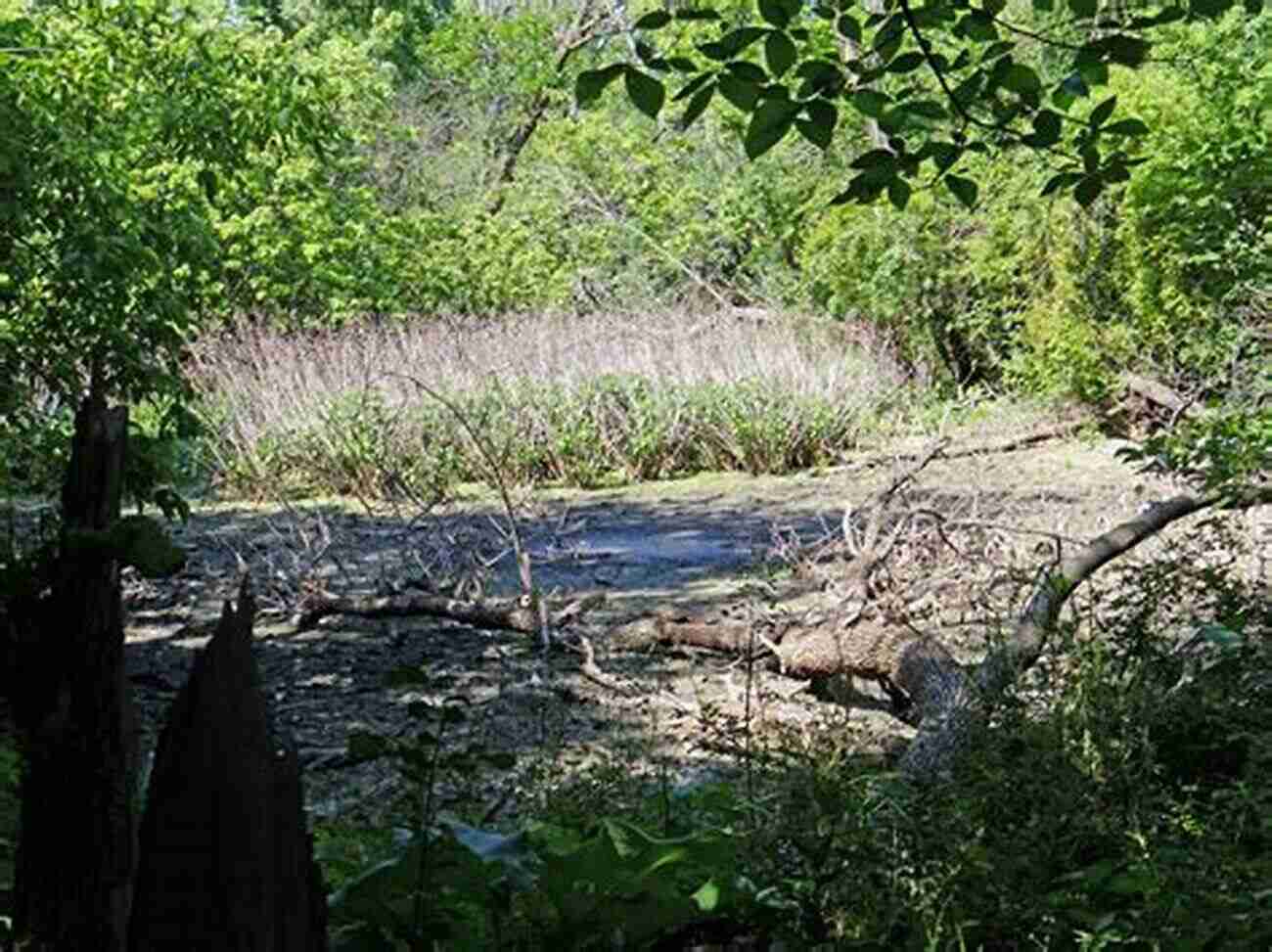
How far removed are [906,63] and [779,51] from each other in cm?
41

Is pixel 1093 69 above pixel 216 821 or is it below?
above

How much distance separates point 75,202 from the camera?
7684 mm

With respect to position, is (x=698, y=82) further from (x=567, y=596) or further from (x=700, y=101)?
(x=567, y=596)

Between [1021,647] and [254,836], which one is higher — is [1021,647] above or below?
below

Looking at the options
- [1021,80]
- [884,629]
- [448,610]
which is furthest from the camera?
[448,610]

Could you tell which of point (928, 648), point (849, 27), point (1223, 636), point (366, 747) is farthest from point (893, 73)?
point (928, 648)

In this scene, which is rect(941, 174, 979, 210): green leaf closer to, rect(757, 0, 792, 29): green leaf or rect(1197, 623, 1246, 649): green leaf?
rect(757, 0, 792, 29): green leaf

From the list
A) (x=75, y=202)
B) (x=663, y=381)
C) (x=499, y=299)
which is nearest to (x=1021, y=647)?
(x=75, y=202)

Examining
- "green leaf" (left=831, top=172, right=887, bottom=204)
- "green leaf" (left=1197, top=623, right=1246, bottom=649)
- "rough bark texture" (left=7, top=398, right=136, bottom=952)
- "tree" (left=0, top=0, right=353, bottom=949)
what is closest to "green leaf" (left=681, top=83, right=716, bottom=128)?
"green leaf" (left=831, top=172, right=887, bottom=204)

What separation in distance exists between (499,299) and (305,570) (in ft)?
61.3

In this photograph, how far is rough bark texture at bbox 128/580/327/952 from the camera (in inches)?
61.6

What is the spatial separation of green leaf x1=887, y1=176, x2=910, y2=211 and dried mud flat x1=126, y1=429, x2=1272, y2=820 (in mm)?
1219

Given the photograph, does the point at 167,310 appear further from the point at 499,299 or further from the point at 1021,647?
the point at 499,299

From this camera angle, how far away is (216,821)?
1.57m
